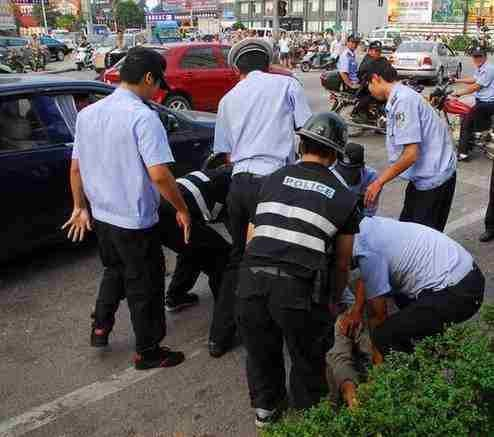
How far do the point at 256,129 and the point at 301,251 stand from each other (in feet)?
4.22

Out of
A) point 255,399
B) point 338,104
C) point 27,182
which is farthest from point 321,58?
point 255,399

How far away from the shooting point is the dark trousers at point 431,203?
4.02m

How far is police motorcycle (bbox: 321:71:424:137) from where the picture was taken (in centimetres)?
1023

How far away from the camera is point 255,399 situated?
9.17 feet

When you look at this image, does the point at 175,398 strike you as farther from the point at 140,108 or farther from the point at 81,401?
the point at 140,108

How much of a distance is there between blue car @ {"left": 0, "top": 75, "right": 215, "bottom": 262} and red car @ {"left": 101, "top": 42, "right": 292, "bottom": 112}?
6.60 metres

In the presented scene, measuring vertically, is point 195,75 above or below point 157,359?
above

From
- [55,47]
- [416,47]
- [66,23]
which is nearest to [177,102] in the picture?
[416,47]

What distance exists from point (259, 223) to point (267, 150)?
3.53ft

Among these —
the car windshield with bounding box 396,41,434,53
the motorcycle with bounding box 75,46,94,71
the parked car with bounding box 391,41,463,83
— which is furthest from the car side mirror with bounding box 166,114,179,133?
the motorcycle with bounding box 75,46,94,71

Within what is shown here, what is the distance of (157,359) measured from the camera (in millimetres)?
3451

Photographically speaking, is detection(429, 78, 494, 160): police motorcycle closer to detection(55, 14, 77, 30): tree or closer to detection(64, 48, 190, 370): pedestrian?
detection(64, 48, 190, 370): pedestrian

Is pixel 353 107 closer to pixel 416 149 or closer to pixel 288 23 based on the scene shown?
pixel 416 149

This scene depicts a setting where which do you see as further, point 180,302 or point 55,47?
point 55,47
